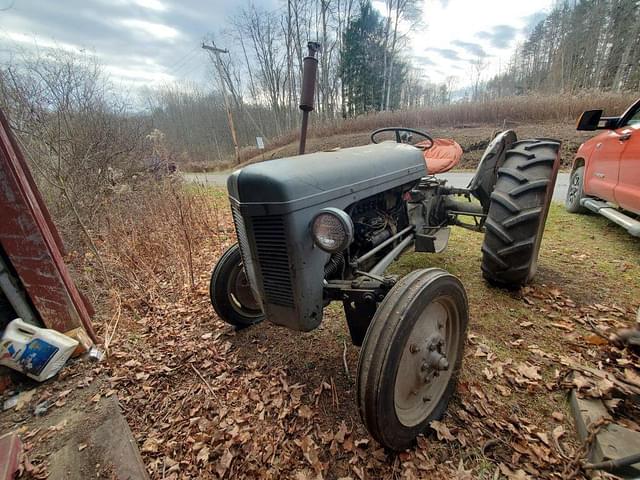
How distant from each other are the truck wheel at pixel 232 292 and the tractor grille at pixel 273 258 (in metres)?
0.64

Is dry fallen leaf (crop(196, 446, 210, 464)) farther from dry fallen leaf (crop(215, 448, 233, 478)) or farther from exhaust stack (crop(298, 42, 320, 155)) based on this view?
exhaust stack (crop(298, 42, 320, 155))

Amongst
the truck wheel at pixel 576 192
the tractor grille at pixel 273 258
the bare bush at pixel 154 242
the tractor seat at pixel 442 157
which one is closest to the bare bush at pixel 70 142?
the bare bush at pixel 154 242

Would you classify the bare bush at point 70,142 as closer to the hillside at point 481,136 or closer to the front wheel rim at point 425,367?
the front wheel rim at point 425,367

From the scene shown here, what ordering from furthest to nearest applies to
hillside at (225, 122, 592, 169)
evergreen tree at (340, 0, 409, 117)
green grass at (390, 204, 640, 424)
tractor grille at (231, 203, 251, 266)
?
1. evergreen tree at (340, 0, 409, 117)
2. hillside at (225, 122, 592, 169)
3. green grass at (390, 204, 640, 424)
4. tractor grille at (231, 203, 251, 266)

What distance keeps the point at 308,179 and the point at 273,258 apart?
1.48 feet

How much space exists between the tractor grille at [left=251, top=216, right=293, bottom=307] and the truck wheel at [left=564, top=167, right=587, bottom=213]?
4973 mm

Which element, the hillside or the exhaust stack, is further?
the hillside

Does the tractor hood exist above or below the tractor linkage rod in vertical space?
above

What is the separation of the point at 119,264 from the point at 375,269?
3.23 metres

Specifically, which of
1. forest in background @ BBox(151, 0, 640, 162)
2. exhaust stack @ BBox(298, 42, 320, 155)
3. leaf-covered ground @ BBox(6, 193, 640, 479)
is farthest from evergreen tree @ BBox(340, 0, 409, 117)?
leaf-covered ground @ BBox(6, 193, 640, 479)

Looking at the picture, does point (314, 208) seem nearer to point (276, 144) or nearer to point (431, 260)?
point (431, 260)

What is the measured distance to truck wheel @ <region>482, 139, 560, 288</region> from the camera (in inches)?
85.2

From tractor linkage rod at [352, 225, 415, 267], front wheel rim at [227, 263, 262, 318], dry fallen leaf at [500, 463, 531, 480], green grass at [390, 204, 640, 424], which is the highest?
tractor linkage rod at [352, 225, 415, 267]

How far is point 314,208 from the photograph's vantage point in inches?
59.8
